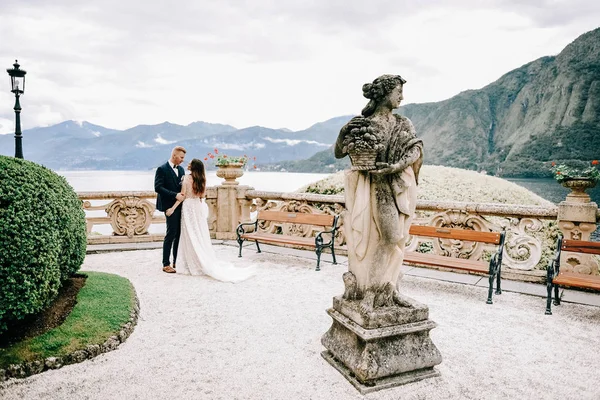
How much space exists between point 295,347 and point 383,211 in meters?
1.74

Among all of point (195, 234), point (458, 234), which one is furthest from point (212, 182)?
point (458, 234)

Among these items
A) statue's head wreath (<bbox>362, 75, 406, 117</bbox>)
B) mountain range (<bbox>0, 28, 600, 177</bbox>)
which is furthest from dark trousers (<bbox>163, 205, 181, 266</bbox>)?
mountain range (<bbox>0, 28, 600, 177</bbox>)

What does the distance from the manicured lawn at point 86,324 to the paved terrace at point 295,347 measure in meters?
0.21

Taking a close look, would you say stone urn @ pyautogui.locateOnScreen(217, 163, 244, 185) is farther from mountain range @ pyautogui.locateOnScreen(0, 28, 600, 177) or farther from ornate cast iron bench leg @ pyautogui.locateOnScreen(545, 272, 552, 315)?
mountain range @ pyautogui.locateOnScreen(0, 28, 600, 177)

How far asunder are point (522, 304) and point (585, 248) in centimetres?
109

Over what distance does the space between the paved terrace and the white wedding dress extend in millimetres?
337

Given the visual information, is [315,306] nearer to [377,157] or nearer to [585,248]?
[377,157]

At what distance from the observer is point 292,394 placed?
316 centimetres

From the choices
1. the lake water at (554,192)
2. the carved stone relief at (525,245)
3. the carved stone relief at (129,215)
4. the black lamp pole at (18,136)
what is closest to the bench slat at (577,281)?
the carved stone relief at (525,245)

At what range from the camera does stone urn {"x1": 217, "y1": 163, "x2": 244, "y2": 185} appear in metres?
9.54

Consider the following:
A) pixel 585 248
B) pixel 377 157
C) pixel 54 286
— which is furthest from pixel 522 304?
pixel 54 286

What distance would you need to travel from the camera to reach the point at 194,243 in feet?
22.0

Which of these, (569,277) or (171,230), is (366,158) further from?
(171,230)

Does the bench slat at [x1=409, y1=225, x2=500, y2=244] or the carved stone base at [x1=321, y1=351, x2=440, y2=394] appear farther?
the bench slat at [x1=409, y1=225, x2=500, y2=244]
